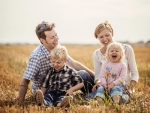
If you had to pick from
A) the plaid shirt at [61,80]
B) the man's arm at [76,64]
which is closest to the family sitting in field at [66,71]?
the plaid shirt at [61,80]

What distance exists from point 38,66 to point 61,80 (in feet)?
1.58

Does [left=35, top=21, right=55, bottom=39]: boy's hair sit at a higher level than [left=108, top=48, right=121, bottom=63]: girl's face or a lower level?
higher

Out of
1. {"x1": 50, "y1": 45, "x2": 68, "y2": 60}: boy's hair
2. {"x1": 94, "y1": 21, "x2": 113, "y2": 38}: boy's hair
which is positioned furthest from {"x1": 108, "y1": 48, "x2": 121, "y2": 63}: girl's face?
{"x1": 50, "y1": 45, "x2": 68, "y2": 60}: boy's hair

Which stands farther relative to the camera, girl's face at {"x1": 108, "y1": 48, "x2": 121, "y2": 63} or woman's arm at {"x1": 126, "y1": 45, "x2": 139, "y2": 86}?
woman's arm at {"x1": 126, "y1": 45, "x2": 139, "y2": 86}

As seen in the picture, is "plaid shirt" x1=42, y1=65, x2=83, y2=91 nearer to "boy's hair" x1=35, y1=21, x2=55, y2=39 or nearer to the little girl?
the little girl

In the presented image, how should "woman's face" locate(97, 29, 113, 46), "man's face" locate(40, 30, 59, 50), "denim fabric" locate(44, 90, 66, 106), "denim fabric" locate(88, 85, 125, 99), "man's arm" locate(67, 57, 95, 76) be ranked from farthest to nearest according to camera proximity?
1. "man's arm" locate(67, 57, 95, 76)
2. "woman's face" locate(97, 29, 113, 46)
3. "man's face" locate(40, 30, 59, 50)
4. "denim fabric" locate(44, 90, 66, 106)
5. "denim fabric" locate(88, 85, 125, 99)

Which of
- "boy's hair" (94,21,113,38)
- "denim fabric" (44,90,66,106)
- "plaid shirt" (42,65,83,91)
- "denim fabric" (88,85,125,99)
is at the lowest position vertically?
"denim fabric" (44,90,66,106)

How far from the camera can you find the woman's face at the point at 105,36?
17.2 feet

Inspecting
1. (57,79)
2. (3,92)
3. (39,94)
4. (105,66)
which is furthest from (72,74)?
(3,92)

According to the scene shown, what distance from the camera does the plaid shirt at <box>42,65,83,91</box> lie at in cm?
499

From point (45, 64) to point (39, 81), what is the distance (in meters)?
0.36

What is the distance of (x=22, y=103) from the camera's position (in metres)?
4.56

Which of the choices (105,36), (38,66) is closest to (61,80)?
(38,66)

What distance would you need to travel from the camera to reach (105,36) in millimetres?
5277
